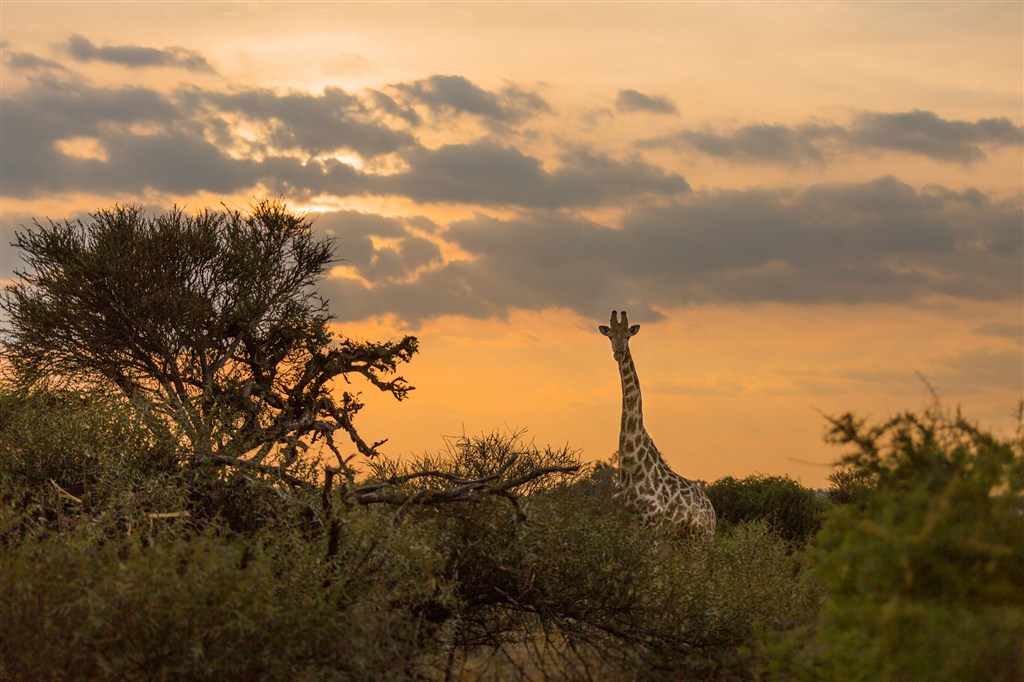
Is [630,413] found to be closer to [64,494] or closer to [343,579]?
[64,494]

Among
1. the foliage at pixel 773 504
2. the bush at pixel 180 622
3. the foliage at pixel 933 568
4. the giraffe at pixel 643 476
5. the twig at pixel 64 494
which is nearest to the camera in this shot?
the foliage at pixel 933 568

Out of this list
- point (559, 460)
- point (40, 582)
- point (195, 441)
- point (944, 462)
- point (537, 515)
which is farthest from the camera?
point (559, 460)

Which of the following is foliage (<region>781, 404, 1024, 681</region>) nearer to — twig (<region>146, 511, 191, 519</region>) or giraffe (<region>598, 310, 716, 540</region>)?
twig (<region>146, 511, 191, 519</region>)

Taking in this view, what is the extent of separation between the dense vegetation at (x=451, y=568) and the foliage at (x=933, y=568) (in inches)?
0.6

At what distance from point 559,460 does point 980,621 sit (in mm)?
6428

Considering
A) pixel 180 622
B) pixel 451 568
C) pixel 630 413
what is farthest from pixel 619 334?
pixel 180 622

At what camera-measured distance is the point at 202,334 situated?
26781mm

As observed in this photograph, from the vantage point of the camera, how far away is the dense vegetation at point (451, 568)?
20.1 feet

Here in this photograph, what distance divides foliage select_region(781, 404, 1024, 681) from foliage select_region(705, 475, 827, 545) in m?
18.2

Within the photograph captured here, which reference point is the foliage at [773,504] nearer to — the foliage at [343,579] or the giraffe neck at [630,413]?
the giraffe neck at [630,413]

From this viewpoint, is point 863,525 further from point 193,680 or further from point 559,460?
point 559,460

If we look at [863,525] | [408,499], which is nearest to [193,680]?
[408,499]

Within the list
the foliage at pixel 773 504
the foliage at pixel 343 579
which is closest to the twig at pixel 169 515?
the foliage at pixel 343 579

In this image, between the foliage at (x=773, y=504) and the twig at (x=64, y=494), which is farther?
the foliage at (x=773, y=504)
